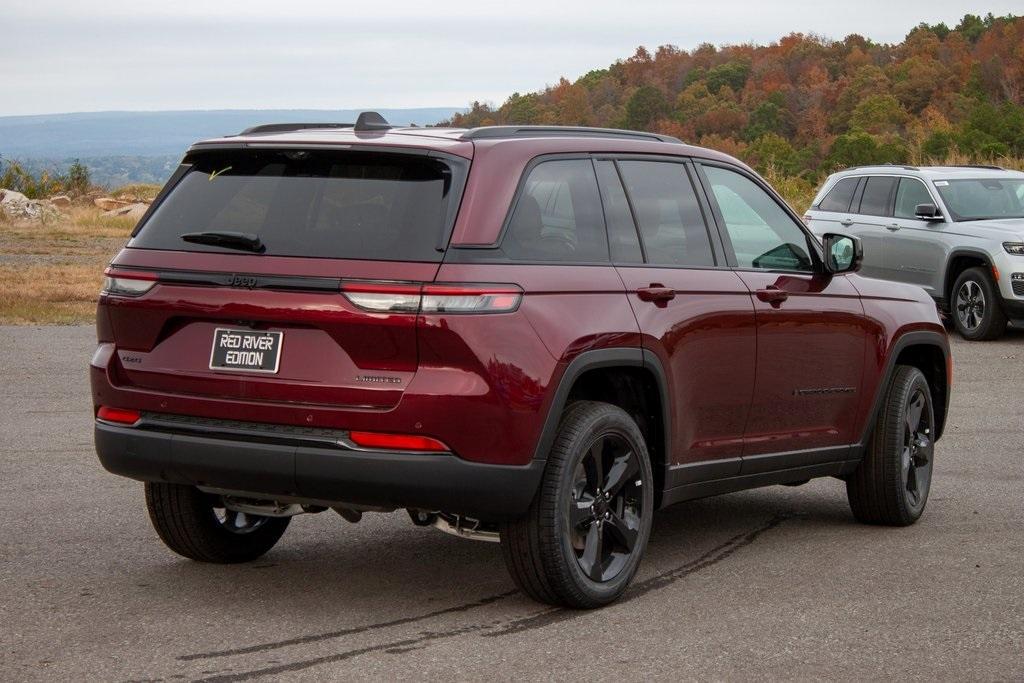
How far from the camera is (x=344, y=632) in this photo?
17.7 feet

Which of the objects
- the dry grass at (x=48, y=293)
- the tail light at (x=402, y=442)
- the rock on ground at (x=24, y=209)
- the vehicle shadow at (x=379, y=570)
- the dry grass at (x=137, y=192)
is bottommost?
the dry grass at (x=137, y=192)

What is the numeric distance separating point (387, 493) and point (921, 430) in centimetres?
373

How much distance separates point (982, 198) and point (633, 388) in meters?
12.8

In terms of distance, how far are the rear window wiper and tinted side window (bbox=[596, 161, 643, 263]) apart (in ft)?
4.50

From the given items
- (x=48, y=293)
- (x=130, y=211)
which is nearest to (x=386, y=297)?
(x=48, y=293)

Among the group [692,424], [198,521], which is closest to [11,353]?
[198,521]

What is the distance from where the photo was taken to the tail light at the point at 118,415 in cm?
571

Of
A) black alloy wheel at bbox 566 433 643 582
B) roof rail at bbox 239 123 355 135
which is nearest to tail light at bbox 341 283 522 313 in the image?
black alloy wheel at bbox 566 433 643 582

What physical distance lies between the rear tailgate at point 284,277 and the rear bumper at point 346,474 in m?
0.18

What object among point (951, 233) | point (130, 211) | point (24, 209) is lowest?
point (130, 211)

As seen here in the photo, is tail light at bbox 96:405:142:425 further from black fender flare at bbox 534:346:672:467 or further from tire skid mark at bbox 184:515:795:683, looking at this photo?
black fender flare at bbox 534:346:672:467

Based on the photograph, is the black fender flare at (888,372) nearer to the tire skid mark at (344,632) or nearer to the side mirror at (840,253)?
the side mirror at (840,253)

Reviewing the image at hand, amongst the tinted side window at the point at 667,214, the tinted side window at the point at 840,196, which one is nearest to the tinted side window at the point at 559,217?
the tinted side window at the point at 667,214

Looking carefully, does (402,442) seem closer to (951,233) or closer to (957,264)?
(951,233)
